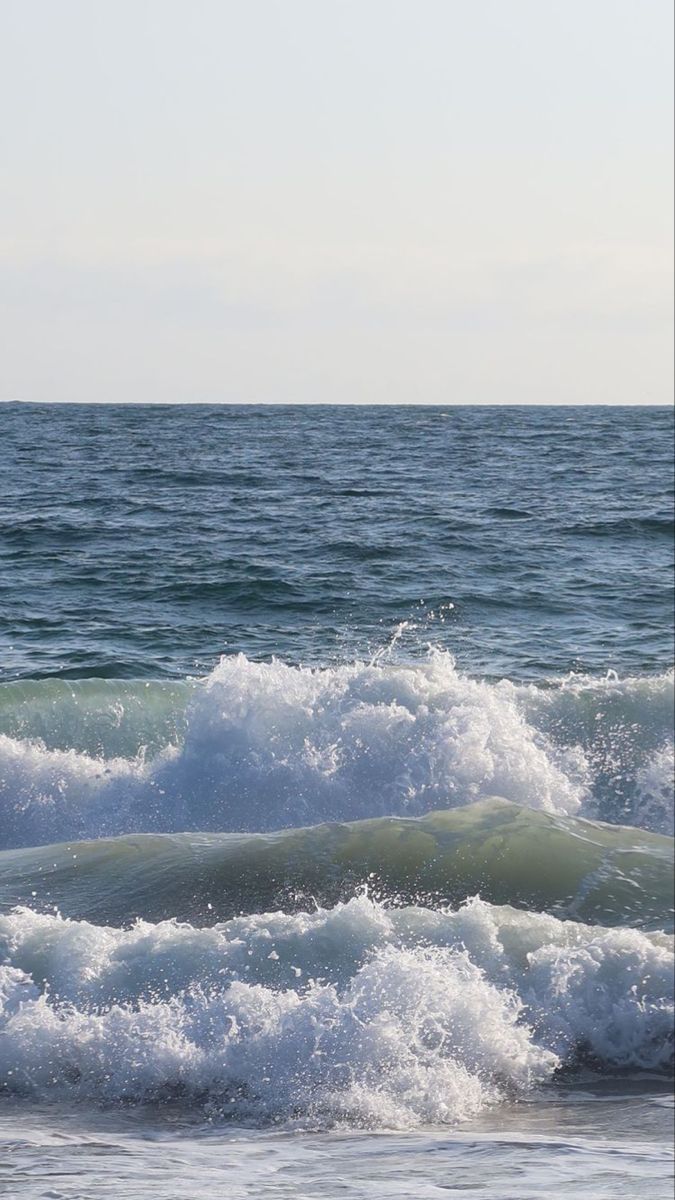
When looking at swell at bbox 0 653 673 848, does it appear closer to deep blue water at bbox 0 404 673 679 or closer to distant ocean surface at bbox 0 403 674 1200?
distant ocean surface at bbox 0 403 674 1200

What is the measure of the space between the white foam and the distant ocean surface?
0.06 ft

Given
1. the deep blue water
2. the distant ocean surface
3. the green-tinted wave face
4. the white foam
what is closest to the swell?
the distant ocean surface

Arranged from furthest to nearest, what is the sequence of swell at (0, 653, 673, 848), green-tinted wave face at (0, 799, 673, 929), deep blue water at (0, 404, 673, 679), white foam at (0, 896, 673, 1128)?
deep blue water at (0, 404, 673, 679) → swell at (0, 653, 673, 848) → green-tinted wave face at (0, 799, 673, 929) → white foam at (0, 896, 673, 1128)

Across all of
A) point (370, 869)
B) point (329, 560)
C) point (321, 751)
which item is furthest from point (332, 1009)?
point (329, 560)

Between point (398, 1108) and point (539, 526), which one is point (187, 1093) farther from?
point (539, 526)

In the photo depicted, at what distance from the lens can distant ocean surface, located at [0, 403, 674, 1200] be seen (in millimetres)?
5406

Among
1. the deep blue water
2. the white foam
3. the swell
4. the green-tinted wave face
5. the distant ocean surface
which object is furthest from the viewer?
the deep blue water

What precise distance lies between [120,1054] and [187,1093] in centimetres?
42

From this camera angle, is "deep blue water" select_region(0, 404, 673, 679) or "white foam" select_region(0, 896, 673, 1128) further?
"deep blue water" select_region(0, 404, 673, 679)

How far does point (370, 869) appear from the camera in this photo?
27.6 feet

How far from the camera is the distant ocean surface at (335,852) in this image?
541cm

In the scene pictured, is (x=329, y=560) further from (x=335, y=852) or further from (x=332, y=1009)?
(x=332, y=1009)

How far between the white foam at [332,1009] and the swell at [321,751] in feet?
12.9

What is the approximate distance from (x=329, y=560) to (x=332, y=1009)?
1447 cm
